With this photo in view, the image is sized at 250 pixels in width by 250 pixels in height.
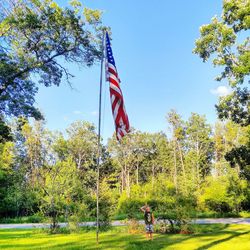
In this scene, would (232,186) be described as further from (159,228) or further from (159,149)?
(159,149)

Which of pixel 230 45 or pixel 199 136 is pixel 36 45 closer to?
pixel 230 45

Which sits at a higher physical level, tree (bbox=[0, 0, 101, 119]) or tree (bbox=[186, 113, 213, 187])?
tree (bbox=[186, 113, 213, 187])

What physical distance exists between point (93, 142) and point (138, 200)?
82.8 feet

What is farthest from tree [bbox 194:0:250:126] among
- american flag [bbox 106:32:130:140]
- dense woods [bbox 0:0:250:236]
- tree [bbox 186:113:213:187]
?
tree [bbox 186:113:213:187]

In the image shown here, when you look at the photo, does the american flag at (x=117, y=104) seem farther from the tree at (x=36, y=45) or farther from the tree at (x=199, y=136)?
the tree at (x=199, y=136)

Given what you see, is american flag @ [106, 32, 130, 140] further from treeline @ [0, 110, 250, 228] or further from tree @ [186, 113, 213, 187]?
tree @ [186, 113, 213, 187]

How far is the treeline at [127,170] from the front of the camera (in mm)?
21078

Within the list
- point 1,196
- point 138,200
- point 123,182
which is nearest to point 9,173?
point 1,196

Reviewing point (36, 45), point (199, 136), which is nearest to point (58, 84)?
point (36, 45)

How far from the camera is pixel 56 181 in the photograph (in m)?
21.4

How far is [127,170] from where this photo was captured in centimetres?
6494

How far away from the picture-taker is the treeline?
21.1 m

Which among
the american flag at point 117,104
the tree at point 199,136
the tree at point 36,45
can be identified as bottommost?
the american flag at point 117,104

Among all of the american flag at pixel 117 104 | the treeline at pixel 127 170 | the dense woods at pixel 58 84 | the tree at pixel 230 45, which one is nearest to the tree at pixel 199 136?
the treeline at pixel 127 170
